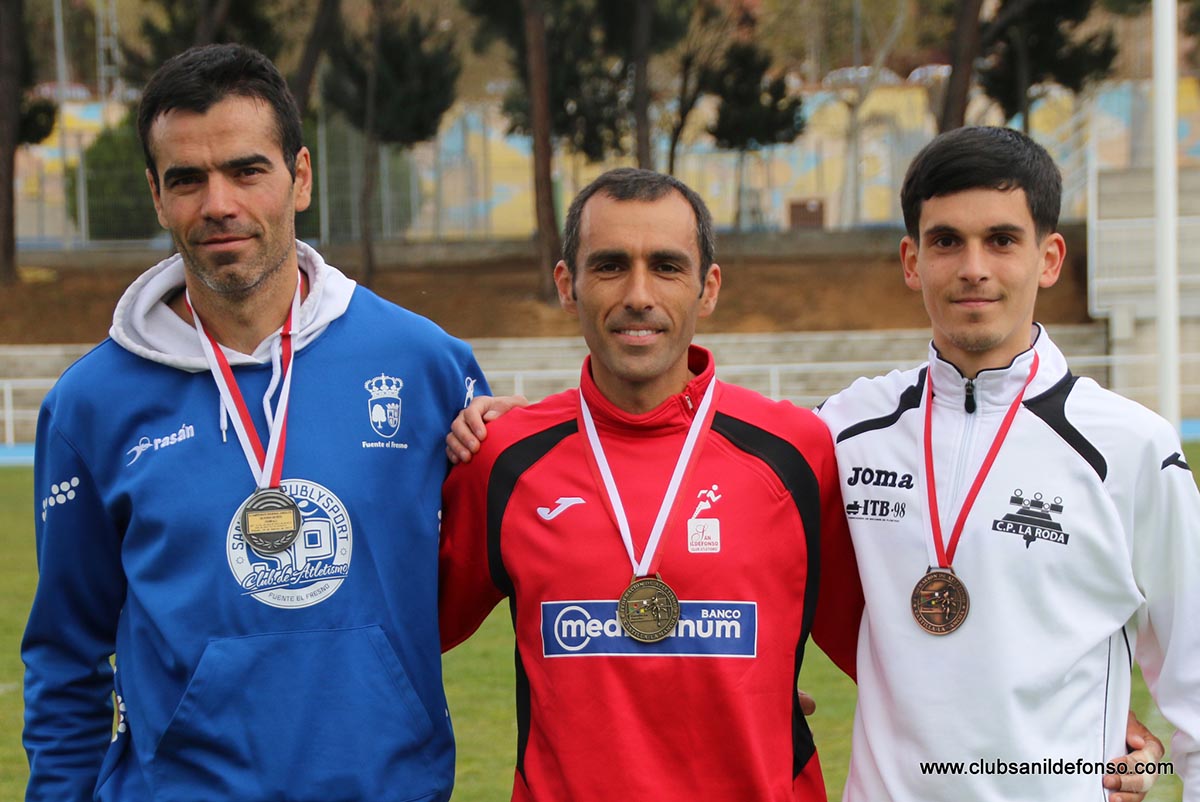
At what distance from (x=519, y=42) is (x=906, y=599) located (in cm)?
2666

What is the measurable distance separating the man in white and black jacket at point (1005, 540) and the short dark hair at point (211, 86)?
1.37 meters

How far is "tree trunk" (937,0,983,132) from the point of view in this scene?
24297 millimetres

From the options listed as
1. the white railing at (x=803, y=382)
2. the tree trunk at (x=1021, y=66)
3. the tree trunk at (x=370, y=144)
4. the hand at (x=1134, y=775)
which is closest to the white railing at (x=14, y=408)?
the white railing at (x=803, y=382)

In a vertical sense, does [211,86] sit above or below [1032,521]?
above

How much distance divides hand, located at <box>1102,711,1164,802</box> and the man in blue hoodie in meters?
1.38

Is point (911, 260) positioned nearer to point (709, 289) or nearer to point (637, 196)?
point (709, 289)

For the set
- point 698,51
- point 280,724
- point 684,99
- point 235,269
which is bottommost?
point 280,724

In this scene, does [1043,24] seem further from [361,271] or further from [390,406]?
[390,406]

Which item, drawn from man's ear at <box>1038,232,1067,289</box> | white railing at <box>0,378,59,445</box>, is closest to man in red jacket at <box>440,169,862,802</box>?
man's ear at <box>1038,232,1067,289</box>

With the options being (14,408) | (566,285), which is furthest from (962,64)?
(566,285)

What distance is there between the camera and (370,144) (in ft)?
93.5

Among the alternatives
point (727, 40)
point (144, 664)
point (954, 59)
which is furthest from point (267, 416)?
point (727, 40)

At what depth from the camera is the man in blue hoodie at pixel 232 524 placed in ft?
9.02

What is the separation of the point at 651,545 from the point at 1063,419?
91 centimetres
